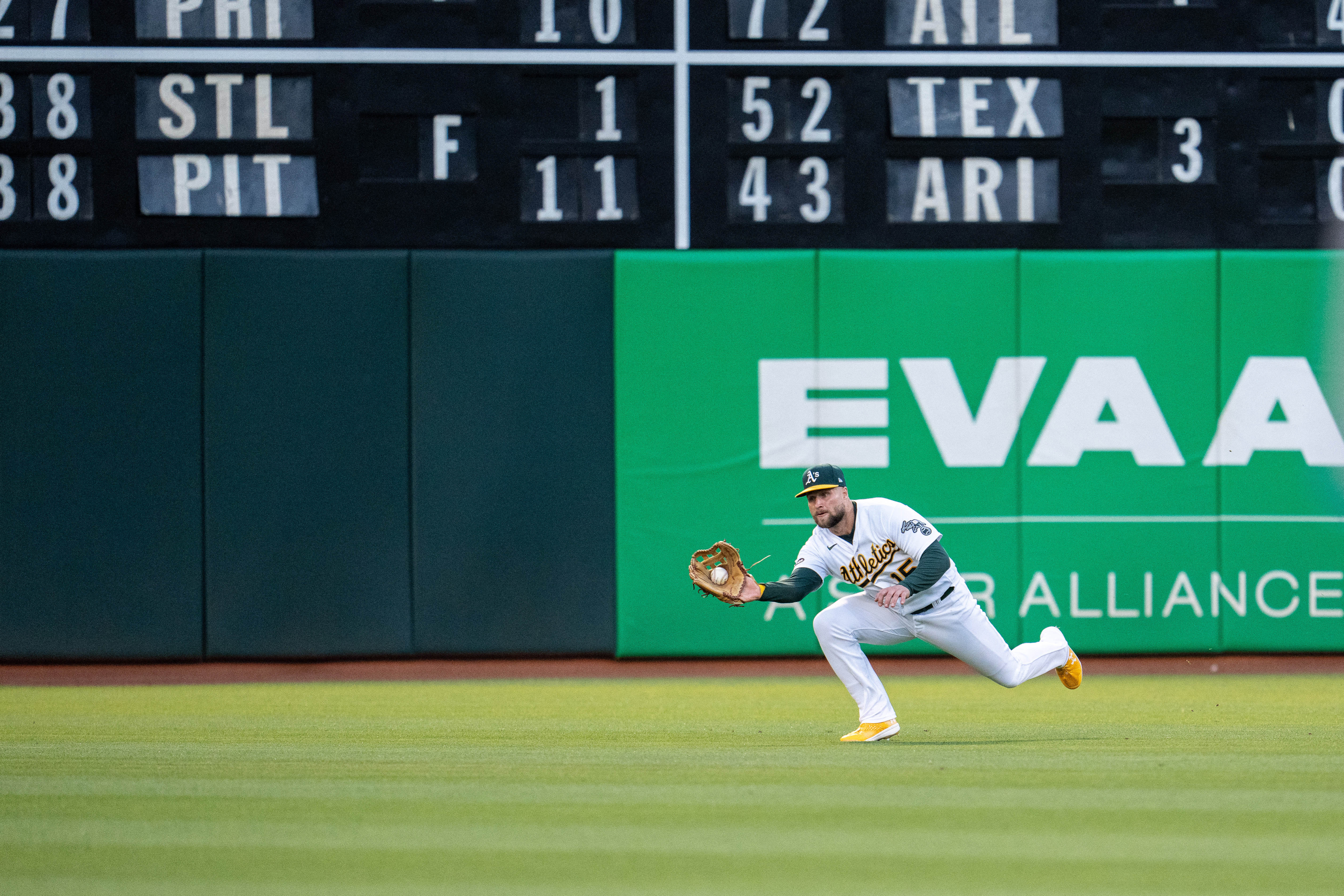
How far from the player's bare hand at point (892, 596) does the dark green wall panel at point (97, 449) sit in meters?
6.30

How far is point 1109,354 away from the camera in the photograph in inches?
427

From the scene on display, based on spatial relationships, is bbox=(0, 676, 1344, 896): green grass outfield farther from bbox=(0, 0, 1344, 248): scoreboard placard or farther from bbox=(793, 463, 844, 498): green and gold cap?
bbox=(0, 0, 1344, 248): scoreboard placard

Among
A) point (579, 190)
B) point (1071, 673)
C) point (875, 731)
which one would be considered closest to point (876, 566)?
point (875, 731)

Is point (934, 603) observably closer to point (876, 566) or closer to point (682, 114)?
point (876, 566)

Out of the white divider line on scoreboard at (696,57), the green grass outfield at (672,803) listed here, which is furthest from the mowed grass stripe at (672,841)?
the white divider line on scoreboard at (696,57)

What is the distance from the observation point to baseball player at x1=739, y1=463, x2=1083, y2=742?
243 inches

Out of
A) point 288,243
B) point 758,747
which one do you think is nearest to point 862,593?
point 758,747

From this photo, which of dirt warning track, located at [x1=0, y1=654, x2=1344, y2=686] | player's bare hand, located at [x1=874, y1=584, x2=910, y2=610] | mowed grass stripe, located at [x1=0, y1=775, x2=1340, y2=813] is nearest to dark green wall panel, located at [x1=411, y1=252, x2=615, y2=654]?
dirt warning track, located at [x1=0, y1=654, x2=1344, y2=686]

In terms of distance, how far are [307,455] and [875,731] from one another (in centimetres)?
579

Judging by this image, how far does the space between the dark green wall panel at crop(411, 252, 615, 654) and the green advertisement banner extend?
0.21 meters

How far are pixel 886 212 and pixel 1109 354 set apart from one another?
196 cm

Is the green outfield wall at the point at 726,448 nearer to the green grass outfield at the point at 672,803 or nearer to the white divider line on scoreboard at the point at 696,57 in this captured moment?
the white divider line on scoreboard at the point at 696,57

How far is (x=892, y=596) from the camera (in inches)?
233

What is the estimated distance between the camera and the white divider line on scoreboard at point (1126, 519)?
10.8 metres
